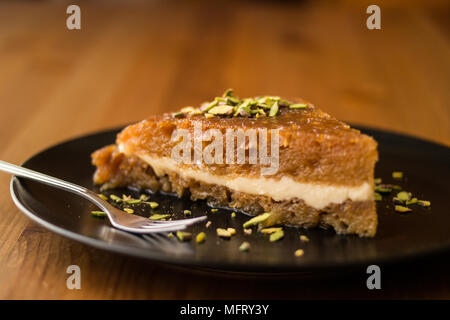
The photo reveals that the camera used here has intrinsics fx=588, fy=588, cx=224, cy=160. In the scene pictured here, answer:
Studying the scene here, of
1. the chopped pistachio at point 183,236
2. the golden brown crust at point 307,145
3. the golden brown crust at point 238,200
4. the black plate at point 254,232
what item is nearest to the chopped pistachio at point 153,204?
the black plate at point 254,232

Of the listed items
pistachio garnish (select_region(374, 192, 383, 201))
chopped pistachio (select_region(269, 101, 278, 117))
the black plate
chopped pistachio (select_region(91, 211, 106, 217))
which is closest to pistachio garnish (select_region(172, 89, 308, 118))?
chopped pistachio (select_region(269, 101, 278, 117))

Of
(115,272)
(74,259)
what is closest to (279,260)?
(115,272)

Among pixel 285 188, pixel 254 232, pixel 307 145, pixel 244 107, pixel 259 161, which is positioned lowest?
pixel 254 232

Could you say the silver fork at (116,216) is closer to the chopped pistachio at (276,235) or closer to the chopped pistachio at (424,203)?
the chopped pistachio at (276,235)

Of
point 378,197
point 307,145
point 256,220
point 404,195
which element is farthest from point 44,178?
point 404,195

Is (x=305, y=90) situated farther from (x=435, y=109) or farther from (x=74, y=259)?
(x=74, y=259)

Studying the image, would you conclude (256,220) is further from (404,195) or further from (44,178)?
(44,178)
